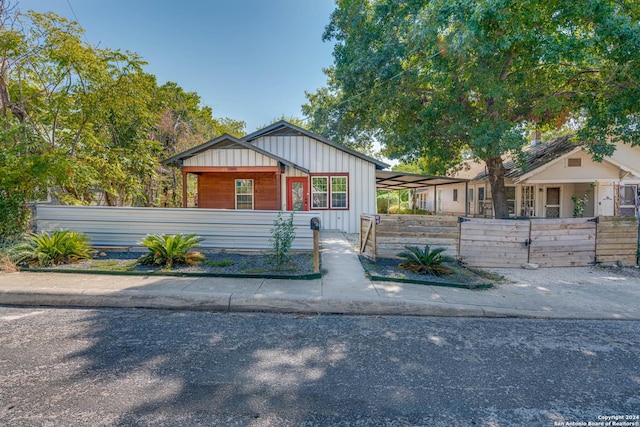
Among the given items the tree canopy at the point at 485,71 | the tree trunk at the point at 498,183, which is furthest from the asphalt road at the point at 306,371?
the tree trunk at the point at 498,183

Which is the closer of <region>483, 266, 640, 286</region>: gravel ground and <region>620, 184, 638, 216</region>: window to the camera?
<region>483, 266, 640, 286</region>: gravel ground

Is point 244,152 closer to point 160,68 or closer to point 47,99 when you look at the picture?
point 47,99

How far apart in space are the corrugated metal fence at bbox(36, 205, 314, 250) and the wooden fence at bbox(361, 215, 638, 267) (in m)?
3.09

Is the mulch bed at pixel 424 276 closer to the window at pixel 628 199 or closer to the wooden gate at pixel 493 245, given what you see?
the wooden gate at pixel 493 245

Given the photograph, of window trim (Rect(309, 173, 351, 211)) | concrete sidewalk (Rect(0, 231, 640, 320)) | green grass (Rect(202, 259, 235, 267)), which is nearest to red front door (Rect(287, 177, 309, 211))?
window trim (Rect(309, 173, 351, 211))

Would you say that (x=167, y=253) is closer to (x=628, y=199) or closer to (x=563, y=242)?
(x=563, y=242)

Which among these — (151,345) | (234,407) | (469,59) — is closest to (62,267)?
(151,345)

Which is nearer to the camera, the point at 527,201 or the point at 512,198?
the point at 527,201

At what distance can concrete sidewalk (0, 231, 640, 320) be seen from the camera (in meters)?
4.66

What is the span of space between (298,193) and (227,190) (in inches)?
→ 130

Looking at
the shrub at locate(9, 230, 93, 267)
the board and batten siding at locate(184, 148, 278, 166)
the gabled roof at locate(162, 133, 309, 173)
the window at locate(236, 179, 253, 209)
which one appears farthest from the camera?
the window at locate(236, 179, 253, 209)

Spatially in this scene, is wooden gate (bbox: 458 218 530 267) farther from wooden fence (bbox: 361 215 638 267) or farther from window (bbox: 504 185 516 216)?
window (bbox: 504 185 516 216)

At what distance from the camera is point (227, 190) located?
14.1 meters

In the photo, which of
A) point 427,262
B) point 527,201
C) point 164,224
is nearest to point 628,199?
point 527,201
